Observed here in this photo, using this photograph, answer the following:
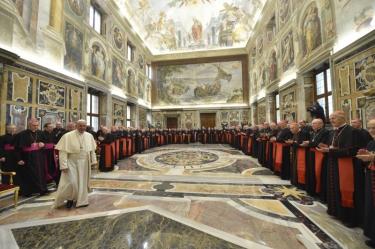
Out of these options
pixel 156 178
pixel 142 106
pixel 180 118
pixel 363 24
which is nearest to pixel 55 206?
pixel 156 178

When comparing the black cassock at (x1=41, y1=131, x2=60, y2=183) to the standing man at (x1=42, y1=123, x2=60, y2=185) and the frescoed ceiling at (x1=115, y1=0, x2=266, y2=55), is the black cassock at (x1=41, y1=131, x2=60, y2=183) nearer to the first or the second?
the standing man at (x1=42, y1=123, x2=60, y2=185)

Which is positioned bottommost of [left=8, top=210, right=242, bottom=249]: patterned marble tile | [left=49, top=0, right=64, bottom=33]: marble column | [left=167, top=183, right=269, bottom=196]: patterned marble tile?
[left=167, top=183, right=269, bottom=196]: patterned marble tile

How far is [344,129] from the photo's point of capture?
2988 millimetres

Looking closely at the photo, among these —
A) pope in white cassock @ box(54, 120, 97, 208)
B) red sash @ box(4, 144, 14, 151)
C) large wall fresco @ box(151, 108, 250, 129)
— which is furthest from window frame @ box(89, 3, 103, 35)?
large wall fresco @ box(151, 108, 250, 129)

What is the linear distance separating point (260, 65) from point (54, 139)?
1443 cm

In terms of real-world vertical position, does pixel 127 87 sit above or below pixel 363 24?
above

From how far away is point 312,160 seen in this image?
397 centimetres

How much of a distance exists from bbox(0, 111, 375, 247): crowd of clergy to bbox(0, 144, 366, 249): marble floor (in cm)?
32

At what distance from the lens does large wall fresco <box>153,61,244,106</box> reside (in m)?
19.3

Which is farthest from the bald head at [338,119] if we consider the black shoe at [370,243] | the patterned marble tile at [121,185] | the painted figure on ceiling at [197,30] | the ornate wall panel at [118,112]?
the painted figure on ceiling at [197,30]

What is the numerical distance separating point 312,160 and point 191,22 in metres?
18.5

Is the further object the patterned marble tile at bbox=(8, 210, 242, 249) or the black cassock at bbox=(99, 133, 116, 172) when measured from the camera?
the black cassock at bbox=(99, 133, 116, 172)

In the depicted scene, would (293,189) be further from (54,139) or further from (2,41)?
(2,41)

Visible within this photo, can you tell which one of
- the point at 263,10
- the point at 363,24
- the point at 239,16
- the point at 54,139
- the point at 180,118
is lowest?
the point at 54,139
